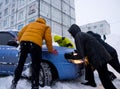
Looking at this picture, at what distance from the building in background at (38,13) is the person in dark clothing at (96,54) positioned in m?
21.7

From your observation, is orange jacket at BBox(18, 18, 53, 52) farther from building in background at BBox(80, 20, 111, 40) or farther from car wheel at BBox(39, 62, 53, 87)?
building in background at BBox(80, 20, 111, 40)

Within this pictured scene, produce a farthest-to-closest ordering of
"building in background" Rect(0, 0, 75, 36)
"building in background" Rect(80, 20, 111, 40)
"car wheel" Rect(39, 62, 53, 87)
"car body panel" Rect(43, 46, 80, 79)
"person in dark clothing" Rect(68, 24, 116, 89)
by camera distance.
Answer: "building in background" Rect(80, 20, 111, 40), "building in background" Rect(0, 0, 75, 36), "car body panel" Rect(43, 46, 80, 79), "car wheel" Rect(39, 62, 53, 87), "person in dark clothing" Rect(68, 24, 116, 89)

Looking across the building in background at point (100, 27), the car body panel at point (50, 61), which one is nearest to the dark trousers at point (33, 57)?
the car body panel at point (50, 61)

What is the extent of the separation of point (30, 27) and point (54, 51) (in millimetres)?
750

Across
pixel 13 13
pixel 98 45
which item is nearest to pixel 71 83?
pixel 98 45

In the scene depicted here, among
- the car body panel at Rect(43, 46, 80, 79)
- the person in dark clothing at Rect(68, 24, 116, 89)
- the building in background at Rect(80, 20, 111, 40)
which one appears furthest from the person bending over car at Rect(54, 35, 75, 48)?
the building in background at Rect(80, 20, 111, 40)

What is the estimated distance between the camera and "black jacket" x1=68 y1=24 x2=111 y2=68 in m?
3.80

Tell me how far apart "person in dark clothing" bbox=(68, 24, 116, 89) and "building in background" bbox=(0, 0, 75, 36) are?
2166cm

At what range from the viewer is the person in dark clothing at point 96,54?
375 centimetres

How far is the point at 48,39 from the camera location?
13.0 ft

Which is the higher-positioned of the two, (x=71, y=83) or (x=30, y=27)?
(x=30, y=27)

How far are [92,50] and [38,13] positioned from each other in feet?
72.3

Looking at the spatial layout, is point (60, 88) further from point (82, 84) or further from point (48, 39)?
point (48, 39)

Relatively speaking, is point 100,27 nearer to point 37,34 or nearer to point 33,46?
point 37,34
